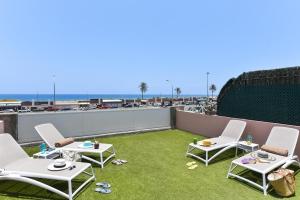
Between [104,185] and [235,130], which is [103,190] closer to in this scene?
[104,185]

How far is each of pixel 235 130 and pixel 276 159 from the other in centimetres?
195

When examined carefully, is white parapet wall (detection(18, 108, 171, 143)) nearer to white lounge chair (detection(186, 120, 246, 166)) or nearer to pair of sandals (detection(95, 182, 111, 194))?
white lounge chair (detection(186, 120, 246, 166))

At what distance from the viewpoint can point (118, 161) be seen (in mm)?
5414

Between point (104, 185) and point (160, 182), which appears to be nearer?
point (104, 185)

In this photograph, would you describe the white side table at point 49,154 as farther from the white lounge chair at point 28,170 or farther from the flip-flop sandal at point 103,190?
the flip-flop sandal at point 103,190

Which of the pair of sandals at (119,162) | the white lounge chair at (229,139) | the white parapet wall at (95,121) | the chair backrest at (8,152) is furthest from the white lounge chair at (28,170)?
the white lounge chair at (229,139)

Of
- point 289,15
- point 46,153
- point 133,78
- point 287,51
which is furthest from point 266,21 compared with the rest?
point 133,78

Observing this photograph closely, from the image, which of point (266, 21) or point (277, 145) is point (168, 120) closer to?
point (277, 145)

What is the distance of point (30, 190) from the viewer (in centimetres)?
388

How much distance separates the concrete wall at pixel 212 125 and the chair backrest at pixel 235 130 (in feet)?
1.39

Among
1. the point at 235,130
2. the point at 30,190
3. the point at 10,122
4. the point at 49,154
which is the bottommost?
the point at 30,190

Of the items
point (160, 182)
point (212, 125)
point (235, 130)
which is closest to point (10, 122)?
point (160, 182)

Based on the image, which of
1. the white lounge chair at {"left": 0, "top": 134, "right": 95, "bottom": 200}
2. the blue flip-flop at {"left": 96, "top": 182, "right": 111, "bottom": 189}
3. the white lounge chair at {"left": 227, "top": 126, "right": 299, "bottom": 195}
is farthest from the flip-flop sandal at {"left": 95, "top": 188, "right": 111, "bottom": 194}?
the white lounge chair at {"left": 227, "top": 126, "right": 299, "bottom": 195}

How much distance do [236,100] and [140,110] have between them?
4615 millimetres
